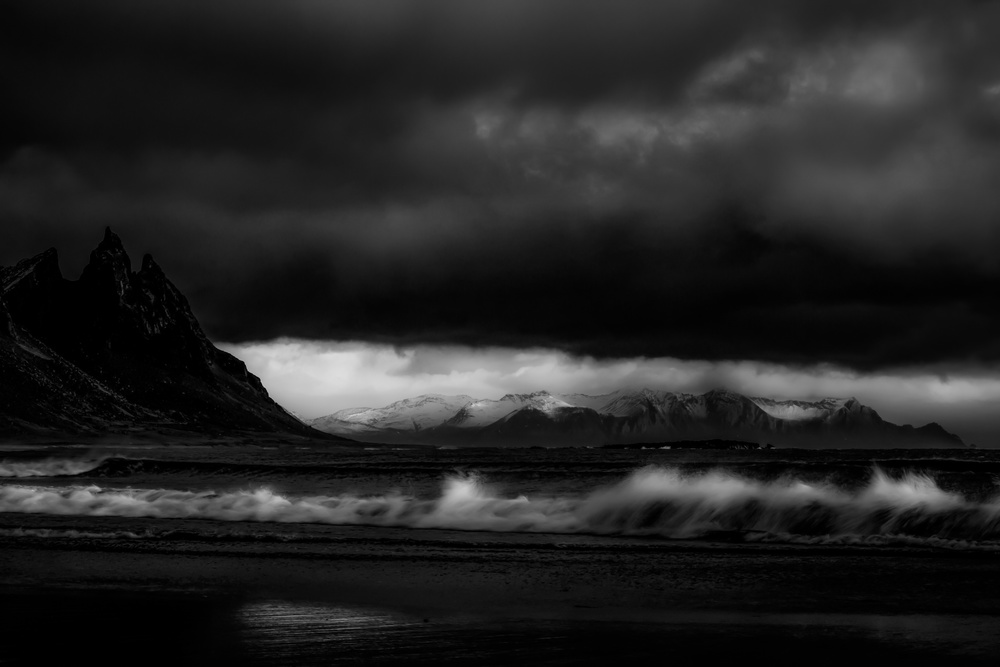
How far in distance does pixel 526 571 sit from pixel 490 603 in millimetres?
3573

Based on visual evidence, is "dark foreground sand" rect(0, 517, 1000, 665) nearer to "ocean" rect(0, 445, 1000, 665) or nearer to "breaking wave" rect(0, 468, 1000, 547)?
"ocean" rect(0, 445, 1000, 665)

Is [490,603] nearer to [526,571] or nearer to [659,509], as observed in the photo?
[526,571]

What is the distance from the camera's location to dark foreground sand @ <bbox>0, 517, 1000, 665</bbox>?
496 inches

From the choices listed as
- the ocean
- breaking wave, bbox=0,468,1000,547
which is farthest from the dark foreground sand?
breaking wave, bbox=0,468,1000,547

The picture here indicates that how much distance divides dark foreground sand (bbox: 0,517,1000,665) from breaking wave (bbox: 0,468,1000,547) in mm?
3917

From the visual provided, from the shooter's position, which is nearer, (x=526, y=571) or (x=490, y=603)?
(x=490, y=603)

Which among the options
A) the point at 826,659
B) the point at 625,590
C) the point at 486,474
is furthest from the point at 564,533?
the point at 486,474

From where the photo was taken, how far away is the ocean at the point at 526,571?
1312cm

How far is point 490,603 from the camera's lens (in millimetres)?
16188

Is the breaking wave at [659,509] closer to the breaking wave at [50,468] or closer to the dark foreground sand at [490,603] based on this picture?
the dark foreground sand at [490,603]

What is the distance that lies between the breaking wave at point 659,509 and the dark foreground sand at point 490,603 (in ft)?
12.8

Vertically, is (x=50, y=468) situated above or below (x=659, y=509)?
above

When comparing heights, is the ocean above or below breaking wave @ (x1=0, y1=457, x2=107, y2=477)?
below

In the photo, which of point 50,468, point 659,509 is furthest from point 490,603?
point 50,468
